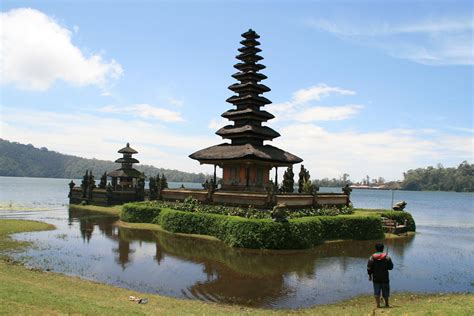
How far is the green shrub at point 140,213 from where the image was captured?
108 feet

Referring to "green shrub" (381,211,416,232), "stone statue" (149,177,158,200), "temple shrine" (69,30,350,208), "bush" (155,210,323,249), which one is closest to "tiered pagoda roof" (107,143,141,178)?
"stone statue" (149,177,158,200)

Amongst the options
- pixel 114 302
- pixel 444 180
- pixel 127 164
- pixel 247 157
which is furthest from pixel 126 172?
pixel 444 180

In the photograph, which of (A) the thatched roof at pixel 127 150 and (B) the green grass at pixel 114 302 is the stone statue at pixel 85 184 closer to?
(A) the thatched roof at pixel 127 150

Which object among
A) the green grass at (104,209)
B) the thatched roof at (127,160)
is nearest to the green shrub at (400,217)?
the green grass at (104,209)

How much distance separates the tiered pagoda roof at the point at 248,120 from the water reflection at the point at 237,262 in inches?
374

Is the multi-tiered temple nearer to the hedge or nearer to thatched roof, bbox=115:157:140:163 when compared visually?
the hedge

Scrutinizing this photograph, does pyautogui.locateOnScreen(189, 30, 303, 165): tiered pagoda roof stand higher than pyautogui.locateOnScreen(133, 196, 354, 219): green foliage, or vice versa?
pyautogui.locateOnScreen(189, 30, 303, 165): tiered pagoda roof

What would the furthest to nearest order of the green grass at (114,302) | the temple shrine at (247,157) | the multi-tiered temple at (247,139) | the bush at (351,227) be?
the multi-tiered temple at (247,139)
the temple shrine at (247,157)
the bush at (351,227)
the green grass at (114,302)

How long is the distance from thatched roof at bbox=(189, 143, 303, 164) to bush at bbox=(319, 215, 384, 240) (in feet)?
25.2

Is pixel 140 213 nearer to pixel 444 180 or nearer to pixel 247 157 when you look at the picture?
pixel 247 157

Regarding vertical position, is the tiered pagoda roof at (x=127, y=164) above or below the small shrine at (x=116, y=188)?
above

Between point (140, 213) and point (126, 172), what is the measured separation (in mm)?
25512

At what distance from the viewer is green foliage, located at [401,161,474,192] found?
182 meters

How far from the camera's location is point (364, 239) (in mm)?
28406
